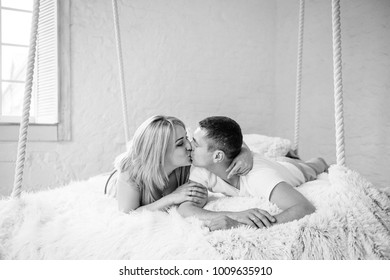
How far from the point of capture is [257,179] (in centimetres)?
122

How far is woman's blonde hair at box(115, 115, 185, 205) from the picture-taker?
4.18 feet

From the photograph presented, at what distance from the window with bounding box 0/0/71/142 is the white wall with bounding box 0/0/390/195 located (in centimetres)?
7

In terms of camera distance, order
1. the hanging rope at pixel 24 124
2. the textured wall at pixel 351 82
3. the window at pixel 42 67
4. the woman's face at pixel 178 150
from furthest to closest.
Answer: the window at pixel 42 67
the textured wall at pixel 351 82
the woman's face at pixel 178 150
the hanging rope at pixel 24 124

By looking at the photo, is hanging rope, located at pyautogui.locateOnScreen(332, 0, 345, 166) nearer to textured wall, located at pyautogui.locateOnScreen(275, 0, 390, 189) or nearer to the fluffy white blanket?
the fluffy white blanket

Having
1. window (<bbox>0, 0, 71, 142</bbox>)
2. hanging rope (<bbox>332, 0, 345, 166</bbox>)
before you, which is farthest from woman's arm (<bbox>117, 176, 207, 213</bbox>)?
window (<bbox>0, 0, 71, 142</bbox>)

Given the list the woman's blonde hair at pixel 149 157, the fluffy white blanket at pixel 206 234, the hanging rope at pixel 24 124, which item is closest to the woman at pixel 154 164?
the woman's blonde hair at pixel 149 157

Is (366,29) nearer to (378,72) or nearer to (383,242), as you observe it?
(378,72)

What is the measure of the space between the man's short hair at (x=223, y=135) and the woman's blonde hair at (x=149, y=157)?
0.40 feet

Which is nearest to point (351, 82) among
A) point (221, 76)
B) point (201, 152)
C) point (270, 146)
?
point (270, 146)

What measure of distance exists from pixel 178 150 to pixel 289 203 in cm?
45

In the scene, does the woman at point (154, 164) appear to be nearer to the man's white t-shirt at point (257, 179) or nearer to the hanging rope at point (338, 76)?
the man's white t-shirt at point (257, 179)

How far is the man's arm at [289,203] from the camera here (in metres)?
1.00

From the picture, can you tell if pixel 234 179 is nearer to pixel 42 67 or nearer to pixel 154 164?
pixel 154 164
